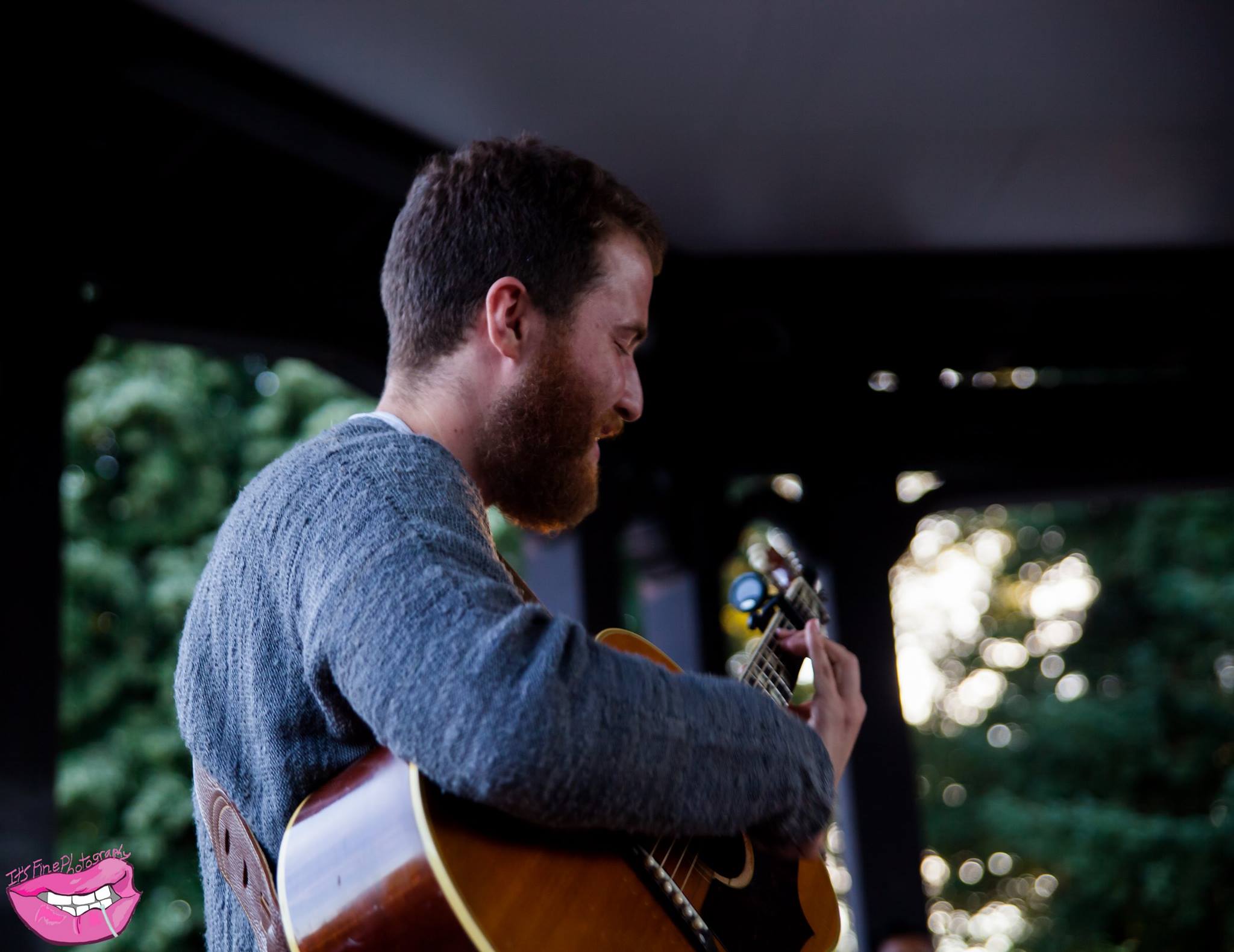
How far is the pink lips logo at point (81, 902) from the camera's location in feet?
5.76

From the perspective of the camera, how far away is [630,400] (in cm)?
130

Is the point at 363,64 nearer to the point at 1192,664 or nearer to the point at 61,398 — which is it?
the point at 61,398

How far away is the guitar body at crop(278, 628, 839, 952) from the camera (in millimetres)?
920

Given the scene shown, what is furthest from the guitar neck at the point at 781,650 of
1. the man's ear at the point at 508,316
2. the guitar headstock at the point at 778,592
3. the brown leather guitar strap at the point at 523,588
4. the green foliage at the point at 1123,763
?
the green foliage at the point at 1123,763

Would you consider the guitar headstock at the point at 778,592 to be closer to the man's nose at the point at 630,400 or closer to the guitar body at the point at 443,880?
the man's nose at the point at 630,400

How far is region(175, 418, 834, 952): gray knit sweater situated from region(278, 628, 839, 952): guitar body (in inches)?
2.4

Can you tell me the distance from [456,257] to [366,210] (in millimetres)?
2764

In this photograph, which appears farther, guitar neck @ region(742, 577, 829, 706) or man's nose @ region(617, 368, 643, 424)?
guitar neck @ region(742, 577, 829, 706)

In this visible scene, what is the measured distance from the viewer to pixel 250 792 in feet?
3.51

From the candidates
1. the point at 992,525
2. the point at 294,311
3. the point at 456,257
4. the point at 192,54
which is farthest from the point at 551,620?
the point at 992,525

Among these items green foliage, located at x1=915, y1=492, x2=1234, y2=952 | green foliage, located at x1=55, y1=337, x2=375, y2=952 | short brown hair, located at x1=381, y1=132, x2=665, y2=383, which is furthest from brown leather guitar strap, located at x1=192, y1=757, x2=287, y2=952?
green foliage, located at x1=915, y1=492, x2=1234, y2=952

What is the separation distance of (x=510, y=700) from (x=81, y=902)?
147 centimetres

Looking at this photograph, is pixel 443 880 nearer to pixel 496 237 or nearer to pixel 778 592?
pixel 496 237

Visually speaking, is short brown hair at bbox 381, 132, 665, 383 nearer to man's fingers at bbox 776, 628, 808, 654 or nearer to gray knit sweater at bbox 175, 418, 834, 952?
gray knit sweater at bbox 175, 418, 834, 952
